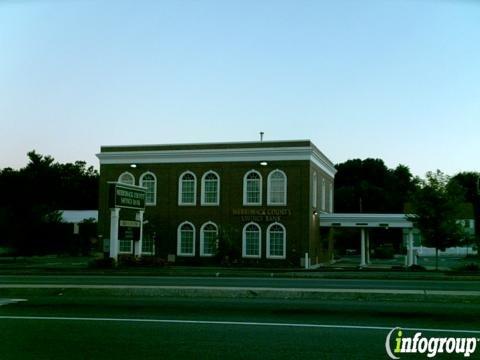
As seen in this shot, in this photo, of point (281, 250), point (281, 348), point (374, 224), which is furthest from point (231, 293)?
point (374, 224)

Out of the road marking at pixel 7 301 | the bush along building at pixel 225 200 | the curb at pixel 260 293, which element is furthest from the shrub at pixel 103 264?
the road marking at pixel 7 301

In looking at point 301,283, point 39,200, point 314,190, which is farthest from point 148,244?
point 39,200

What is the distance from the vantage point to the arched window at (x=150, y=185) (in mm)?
42812

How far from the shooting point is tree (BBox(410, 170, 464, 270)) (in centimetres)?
3328

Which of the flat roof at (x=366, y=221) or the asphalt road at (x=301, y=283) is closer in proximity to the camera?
the asphalt road at (x=301, y=283)

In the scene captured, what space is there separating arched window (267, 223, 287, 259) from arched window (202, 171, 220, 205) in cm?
436

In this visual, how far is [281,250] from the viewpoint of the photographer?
39562 mm

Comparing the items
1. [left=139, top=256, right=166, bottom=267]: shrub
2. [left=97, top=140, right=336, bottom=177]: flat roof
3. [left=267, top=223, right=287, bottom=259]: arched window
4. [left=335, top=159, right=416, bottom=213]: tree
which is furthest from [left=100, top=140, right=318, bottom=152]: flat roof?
[left=335, top=159, right=416, bottom=213]: tree

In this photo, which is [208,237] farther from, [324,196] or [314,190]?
[324,196]

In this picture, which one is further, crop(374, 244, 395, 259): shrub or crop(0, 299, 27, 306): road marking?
crop(374, 244, 395, 259): shrub

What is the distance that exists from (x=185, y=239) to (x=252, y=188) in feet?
19.6

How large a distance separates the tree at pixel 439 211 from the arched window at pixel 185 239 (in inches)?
604

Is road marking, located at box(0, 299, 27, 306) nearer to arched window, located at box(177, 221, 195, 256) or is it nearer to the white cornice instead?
the white cornice

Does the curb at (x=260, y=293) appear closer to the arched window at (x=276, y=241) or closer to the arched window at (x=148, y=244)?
the arched window at (x=276, y=241)
